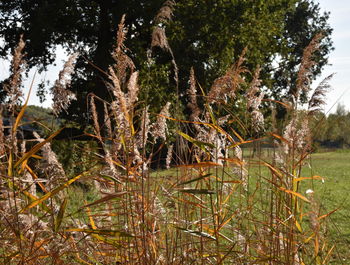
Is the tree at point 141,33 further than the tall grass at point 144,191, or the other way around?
the tree at point 141,33

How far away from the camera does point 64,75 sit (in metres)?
2.16

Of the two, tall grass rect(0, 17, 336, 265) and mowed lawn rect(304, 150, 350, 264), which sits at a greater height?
tall grass rect(0, 17, 336, 265)

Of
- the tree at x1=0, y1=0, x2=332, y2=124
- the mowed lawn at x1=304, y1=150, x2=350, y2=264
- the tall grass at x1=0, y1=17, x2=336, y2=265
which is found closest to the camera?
the tall grass at x1=0, y1=17, x2=336, y2=265

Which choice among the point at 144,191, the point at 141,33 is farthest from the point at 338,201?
the point at 144,191

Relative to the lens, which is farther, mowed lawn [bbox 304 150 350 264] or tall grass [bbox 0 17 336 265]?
mowed lawn [bbox 304 150 350 264]

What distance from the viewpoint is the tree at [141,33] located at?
14.8 meters

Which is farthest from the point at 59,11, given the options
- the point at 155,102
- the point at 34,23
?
the point at 155,102

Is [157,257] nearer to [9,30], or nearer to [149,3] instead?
[149,3]

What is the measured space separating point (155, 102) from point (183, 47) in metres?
3.34

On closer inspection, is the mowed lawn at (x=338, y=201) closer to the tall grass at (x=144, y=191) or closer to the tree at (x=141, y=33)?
the tall grass at (x=144, y=191)

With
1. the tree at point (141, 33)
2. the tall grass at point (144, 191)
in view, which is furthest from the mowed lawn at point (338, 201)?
the tree at point (141, 33)

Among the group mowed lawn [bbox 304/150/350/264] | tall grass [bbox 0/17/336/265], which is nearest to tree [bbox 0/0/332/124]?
mowed lawn [bbox 304/150/350/264]

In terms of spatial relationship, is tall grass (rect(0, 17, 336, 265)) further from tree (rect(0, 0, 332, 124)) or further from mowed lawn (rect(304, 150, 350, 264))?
tree (rect(0, 0, 332, 124))

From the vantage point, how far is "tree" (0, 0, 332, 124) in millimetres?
14758
